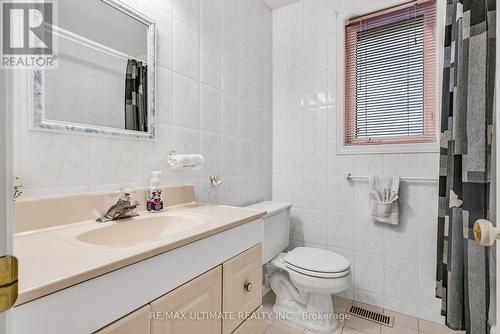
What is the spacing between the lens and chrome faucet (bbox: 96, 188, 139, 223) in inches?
38.3

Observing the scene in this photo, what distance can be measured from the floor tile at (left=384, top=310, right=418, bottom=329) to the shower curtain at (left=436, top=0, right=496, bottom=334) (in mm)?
831

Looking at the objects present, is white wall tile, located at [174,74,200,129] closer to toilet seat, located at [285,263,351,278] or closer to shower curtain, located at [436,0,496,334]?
toilet seat, located at [285,263,351,278]

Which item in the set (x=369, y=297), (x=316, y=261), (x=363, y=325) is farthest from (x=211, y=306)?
(x=369, y=297)

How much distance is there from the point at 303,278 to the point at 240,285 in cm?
71

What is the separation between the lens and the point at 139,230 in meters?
1.01

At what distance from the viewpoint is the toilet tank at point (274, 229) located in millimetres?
1712

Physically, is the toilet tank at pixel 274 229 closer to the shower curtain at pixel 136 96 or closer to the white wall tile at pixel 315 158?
the white wall tile at pixel 315 158

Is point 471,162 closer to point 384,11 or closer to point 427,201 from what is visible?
point 427,201

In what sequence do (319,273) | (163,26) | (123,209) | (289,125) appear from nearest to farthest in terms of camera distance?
1. (123,209)
2. (163,26)
3. (319,273)
4. (289,125)

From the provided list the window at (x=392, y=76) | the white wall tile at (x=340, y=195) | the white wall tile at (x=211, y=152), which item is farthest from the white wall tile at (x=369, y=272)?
the white wall tile at (x=211, y=152)

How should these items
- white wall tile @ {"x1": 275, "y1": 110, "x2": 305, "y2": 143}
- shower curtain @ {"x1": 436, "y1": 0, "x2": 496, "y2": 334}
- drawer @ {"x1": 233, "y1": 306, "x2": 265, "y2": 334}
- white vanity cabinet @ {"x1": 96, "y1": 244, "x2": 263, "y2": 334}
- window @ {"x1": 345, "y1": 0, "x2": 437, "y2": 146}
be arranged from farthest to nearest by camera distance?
1. white wall tile @ {"x1": 275, "y1": 110, "x2": 305, "y2": 143}
2. window @ {"x1": 345, "y1": 0, "x2": 437, "y2": 146}
3. drawer @ {"x1": 233, "y1": 306, "x2": 265, "y2": 334}
4. shower curtain @ {"x1": 436, "y1": 0, "x2": 496, "y2": 334}
5. white vanity cabinet @ {"x1": 96, "y1": 244, "x2": 263, "y2": 334}

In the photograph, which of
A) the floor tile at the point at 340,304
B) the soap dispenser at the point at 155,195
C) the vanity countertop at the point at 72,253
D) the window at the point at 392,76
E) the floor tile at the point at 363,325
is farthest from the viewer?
the floor tile at the point at 340,304

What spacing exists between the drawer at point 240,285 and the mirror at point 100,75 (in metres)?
0.69

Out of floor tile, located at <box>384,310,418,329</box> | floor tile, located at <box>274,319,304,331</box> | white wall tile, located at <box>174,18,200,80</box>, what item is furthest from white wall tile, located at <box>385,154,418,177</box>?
white wall tile, located at <box>174,18,200,80</box>
